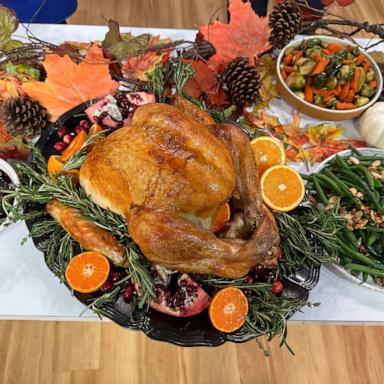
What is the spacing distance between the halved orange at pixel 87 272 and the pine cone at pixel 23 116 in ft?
1.34

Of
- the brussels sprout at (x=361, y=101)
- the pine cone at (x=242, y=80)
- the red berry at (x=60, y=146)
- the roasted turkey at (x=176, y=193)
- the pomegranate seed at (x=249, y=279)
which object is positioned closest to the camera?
the roasted turkey at (x=176, y=193)

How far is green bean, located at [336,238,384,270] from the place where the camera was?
3.40 ft

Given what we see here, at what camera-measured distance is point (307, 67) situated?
4.15 feet

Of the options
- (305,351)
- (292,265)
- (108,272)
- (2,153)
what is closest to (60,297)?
(108,272)

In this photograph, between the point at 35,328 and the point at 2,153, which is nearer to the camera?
the point at 2,153

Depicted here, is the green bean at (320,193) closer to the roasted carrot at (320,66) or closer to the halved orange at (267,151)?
the halved orange at (267,151)

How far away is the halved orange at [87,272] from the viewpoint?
35.5 inches

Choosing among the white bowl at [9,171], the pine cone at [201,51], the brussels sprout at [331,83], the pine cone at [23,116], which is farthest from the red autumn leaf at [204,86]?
the white bowl at [9,171]

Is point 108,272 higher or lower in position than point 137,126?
lower

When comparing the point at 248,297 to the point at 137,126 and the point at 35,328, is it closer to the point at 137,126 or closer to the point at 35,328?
the point at 137,126

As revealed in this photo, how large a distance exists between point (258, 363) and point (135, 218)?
3.41 feet

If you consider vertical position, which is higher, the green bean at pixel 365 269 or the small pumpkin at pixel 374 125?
the small pumpkin at pixel 374 125

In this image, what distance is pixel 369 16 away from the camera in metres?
2.72

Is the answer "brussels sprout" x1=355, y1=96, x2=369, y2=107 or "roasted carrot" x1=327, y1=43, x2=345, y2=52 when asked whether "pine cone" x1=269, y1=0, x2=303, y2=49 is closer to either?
"roasted carrot" x1=327, y1=43, x2=345, y2=52
